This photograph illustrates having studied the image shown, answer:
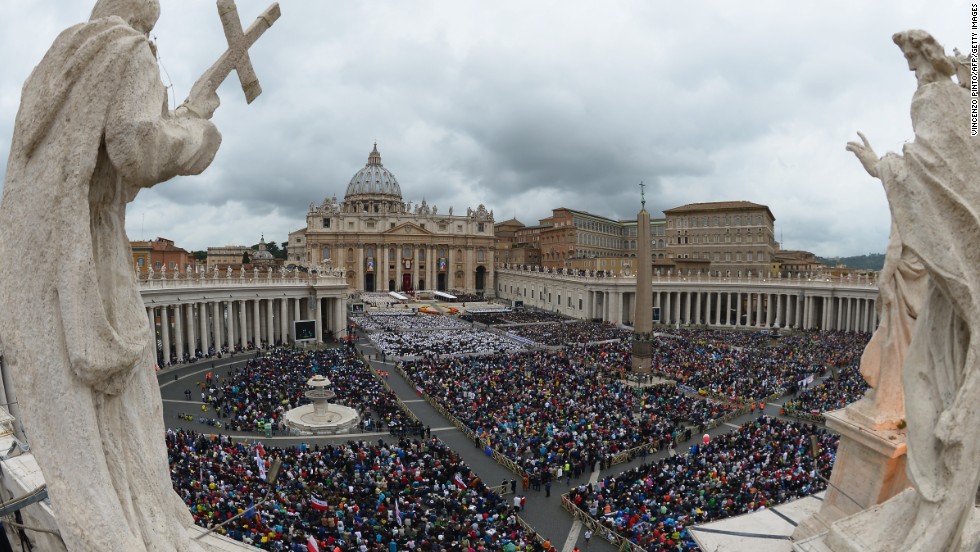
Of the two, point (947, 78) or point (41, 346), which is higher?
point (947, 78)

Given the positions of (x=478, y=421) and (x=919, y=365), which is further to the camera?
(x=478, y=421)

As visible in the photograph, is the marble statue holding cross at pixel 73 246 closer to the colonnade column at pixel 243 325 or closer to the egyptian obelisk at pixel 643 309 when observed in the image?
the egyptian obelisk at pixel 643 309

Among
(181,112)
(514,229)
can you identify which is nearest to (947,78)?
(181,112)

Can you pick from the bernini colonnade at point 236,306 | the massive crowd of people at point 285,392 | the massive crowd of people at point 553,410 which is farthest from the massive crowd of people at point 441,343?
the bernini colonnade at point 236,306

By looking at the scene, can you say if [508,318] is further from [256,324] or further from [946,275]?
[946,275]

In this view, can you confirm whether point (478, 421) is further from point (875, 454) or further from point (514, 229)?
point (514, 229)

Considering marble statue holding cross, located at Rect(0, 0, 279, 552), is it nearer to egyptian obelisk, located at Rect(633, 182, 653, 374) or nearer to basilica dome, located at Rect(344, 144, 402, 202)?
egyptian obelisk, located at Rect(633, 182, 653, 374)
